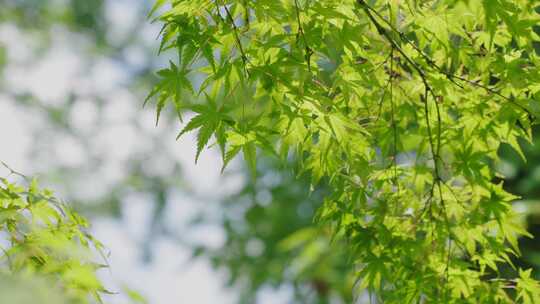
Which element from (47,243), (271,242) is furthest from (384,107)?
(271,242)

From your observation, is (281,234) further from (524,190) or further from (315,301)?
(524,190)

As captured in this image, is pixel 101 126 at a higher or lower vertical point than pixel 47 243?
higher

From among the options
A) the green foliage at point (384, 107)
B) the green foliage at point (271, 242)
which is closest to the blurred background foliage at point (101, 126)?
the green foliage at point (271, 242)

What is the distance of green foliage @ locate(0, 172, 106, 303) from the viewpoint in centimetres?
125

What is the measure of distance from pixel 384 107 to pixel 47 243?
3.39 ft

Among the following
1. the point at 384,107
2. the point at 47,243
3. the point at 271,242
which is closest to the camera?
the point at 47,243

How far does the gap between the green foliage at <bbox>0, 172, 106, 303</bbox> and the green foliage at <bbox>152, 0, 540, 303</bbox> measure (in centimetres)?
35

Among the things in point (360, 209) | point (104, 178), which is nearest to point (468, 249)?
point (360, 209)

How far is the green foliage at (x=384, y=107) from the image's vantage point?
5.13ft

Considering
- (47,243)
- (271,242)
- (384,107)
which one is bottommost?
(47,243)

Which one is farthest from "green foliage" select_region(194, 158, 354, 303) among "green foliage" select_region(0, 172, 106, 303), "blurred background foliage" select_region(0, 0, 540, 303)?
"green foliage" select_region(0, 172, 106, 303)

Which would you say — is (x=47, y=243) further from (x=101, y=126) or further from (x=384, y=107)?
(x=101, y=126)

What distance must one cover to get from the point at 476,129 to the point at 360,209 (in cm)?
38

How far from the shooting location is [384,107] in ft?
6.58
